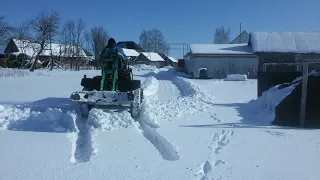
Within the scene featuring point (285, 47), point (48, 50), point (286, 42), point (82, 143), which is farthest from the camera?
point (48, 50)

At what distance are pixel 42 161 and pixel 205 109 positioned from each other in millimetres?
6452

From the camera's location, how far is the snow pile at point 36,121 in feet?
22.9

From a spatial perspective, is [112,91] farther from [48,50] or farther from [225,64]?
[48,50]

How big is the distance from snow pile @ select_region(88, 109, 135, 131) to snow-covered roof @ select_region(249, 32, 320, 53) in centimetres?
2746

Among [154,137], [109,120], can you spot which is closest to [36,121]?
[109,120]

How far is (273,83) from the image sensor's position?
1202cm

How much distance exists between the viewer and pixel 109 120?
741cm

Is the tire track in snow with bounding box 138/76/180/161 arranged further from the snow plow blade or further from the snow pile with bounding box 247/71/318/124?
the snow pile with bounding box 247/71/318/124

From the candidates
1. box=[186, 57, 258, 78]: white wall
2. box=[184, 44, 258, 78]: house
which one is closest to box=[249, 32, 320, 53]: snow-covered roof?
box=[184, 44, 258, 78]: house

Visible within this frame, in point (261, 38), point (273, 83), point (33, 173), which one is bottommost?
point (33, 173)

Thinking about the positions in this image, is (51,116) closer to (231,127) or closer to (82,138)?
(82,138)

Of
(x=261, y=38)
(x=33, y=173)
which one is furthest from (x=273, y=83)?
(x=261, y=38)

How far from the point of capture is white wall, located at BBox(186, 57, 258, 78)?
32.9 m

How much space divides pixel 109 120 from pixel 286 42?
101ft
